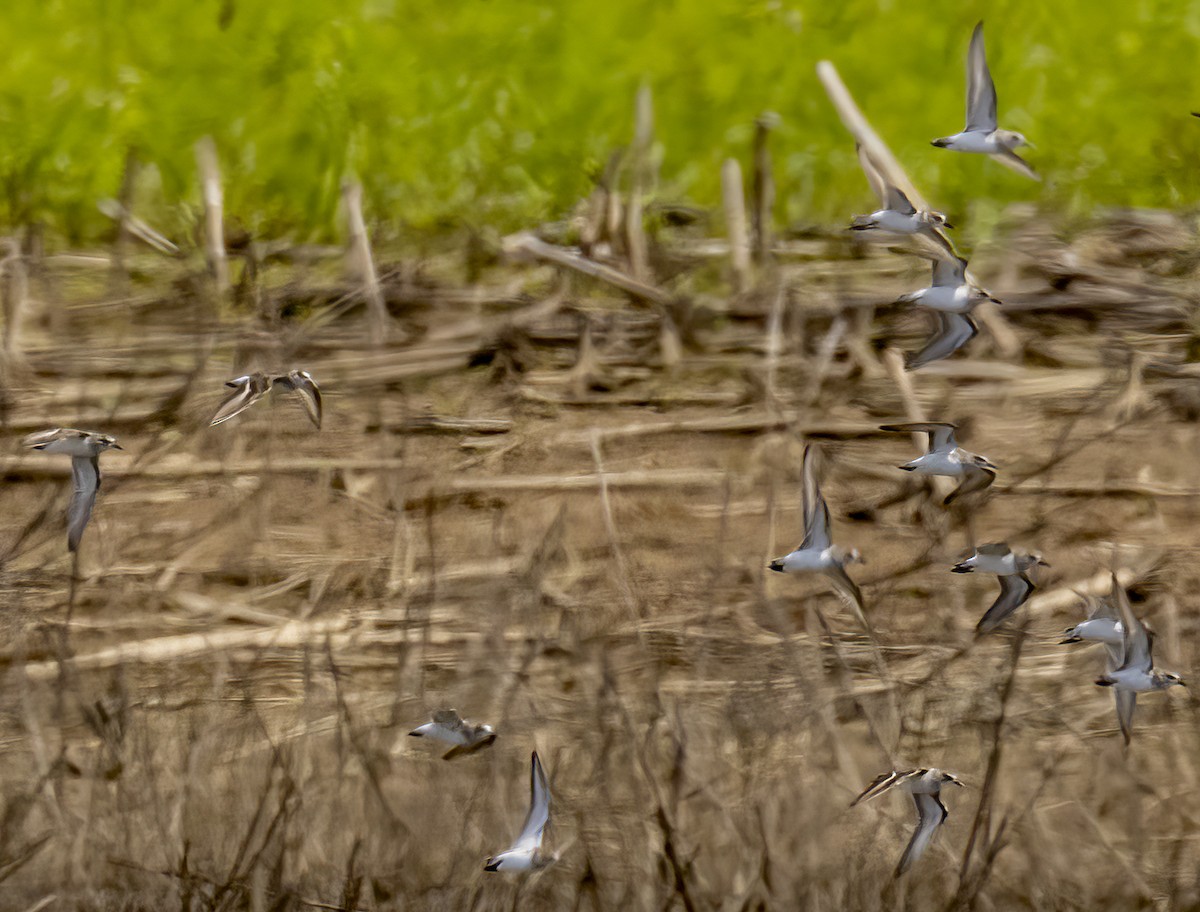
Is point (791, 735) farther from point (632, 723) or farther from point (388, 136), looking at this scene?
point (388, 136)

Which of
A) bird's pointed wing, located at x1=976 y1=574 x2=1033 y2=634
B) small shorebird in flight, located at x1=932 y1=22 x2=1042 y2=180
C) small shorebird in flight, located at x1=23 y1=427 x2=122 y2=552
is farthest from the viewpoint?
bird's pointed wing, located at x1=976 y1=574 x2=1033 y2=634

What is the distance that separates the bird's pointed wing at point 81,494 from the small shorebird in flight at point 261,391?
212 millimetres

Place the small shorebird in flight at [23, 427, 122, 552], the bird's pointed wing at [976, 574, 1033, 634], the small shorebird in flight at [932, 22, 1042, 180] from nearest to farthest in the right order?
the small shorebird in flight at [932, 22, 1042, 180] < the small shorebird in flight at [23, 427, 122, 552] < the bird's pointed wing at [976, 574, 1033, 634]

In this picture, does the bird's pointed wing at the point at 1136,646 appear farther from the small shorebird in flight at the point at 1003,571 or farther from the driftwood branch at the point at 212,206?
the driftwood branch at the point at 212,206

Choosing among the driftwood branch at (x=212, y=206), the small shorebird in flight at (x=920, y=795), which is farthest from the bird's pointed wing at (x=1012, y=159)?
the driftwood branch at (x=212, y=206)

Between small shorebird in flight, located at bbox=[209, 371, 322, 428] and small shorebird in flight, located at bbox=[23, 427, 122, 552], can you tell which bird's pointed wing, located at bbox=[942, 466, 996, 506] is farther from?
small shorebird in flight, located at bbox=[23, 427, 122, 552]

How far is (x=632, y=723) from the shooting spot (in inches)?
95.0

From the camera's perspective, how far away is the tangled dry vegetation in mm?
2408

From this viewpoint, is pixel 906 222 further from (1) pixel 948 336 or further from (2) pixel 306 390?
(2) pixel 306 390

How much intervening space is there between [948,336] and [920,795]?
775 millimetres

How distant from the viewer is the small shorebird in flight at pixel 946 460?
2.23m

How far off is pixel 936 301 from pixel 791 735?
2.65 ft

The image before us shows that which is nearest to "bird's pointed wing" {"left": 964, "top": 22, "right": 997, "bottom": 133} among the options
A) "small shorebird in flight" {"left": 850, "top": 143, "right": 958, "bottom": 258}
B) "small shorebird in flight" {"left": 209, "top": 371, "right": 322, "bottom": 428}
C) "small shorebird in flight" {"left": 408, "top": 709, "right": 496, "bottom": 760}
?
"small shorebird in flight" {"left": 850, "top": 143, "right": 958, "bottom": 258}

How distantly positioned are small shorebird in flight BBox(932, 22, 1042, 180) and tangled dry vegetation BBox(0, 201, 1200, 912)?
302mm
